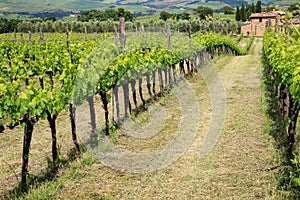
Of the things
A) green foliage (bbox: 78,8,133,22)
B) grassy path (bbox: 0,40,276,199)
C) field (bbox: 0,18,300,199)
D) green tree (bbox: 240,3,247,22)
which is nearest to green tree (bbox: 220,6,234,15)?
green tree (bbox: 240,3,247,22)

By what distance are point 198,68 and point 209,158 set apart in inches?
464

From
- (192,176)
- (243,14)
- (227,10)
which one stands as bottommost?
(192,176)

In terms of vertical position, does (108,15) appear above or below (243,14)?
above

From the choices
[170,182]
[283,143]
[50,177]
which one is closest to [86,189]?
[50,177]

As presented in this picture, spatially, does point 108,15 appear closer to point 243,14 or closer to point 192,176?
point 243,14

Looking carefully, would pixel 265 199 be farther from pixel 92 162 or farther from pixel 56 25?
pixel 56 25

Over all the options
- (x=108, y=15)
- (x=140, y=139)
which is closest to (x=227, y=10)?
(x=108, y=15)

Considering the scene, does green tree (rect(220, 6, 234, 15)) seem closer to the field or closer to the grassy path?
the field

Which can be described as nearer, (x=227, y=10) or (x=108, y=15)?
(x=108, y=15)

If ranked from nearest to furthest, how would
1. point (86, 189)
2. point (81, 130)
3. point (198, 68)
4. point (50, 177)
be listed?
point (86, 189)
point (50, 177)
point (81, 130)
point (198, 68)

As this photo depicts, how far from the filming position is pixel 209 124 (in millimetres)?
8562

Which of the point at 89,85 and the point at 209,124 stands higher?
the point at 89,85

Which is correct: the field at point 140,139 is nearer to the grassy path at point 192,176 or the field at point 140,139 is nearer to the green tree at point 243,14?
the grassy path at point 192,176

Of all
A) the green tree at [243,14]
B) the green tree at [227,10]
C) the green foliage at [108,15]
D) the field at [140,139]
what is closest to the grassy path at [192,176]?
Answer: the field at [140,139]
